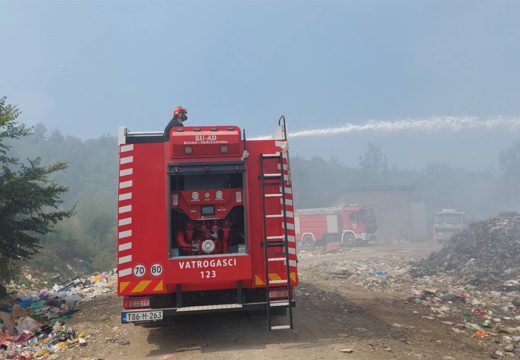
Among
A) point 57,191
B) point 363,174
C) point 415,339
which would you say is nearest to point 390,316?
point 415,339

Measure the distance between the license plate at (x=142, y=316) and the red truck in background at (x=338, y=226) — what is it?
2915 centimetres

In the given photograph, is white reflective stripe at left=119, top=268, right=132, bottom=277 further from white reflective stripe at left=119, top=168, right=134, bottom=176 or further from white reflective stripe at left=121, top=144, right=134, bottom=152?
white reflective stripe at left=121, top=144, right=134, bottom=152

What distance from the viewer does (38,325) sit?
7871 mm

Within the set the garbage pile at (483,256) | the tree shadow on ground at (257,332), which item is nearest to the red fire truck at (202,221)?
the tree shadow on ground at (257,332)

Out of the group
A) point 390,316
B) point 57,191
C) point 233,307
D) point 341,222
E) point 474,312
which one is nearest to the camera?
point 233,307

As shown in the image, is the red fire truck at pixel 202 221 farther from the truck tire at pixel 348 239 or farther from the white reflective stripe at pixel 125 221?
the truck tire at pixel 348 239

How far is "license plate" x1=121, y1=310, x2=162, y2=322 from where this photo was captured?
229 inches

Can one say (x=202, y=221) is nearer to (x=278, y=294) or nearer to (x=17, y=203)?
(x=278, y=294)

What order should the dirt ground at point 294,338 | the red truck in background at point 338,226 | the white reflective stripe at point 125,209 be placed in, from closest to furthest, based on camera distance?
the dirt ground at point 294,338 < the white reflective stripe at point 125,209 < the red truck in background at point 338,226

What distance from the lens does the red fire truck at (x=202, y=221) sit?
5.95 metres

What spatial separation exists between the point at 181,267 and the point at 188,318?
133 cm

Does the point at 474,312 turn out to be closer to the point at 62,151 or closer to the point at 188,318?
the point at 188,318

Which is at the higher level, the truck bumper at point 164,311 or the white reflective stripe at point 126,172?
the white reflective stripe at point 126,172

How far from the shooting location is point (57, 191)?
1091 centimetres
